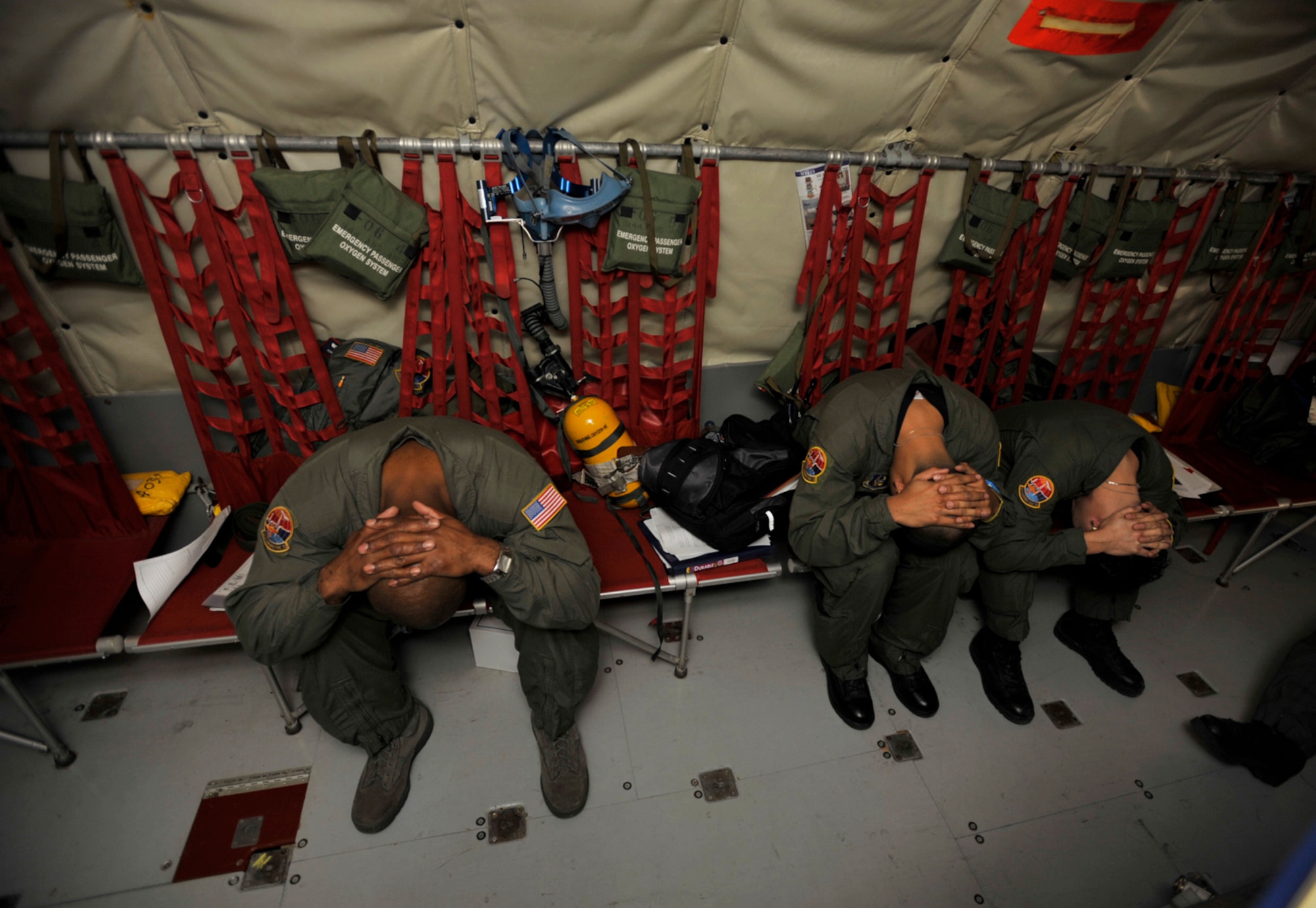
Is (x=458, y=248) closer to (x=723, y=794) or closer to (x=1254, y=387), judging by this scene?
(x=723, y=794)

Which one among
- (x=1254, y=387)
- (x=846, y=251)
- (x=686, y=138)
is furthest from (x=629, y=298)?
(x=1254, y=387)

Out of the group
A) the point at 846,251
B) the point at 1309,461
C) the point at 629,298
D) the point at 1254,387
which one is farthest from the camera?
the point at 1254,387

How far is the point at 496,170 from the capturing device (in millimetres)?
2285

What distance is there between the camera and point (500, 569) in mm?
1862

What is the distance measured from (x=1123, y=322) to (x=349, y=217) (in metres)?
4.02

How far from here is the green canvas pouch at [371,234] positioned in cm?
213

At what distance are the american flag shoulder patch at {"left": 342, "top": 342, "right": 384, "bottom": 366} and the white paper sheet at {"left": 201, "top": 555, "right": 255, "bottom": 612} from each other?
0.87m

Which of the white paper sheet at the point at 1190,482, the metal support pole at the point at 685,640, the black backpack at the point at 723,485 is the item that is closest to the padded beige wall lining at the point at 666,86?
the black backpack at the point at 723,485

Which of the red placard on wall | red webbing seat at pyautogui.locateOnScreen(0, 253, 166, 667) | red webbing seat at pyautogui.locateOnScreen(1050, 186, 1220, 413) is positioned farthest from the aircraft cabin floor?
the red placard on wall

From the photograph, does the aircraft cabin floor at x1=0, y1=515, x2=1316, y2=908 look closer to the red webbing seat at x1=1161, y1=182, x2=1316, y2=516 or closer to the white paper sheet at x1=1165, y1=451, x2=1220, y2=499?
the white paper sheet at x1=1165, y1=451, x2=1220, y2=499

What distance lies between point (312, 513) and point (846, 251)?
247cm

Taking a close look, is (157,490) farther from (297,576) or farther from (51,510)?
(297,576)

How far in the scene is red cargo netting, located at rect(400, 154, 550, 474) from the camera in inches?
92.4

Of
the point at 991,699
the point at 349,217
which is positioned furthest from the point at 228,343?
the point at 991,699
